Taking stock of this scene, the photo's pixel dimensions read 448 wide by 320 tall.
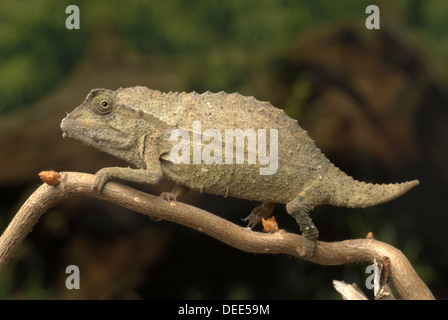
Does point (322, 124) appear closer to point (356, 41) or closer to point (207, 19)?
point (356, 41)

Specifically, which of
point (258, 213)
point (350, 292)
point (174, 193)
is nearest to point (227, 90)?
point (258, 213)

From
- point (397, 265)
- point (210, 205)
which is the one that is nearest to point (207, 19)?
point (210, 205)

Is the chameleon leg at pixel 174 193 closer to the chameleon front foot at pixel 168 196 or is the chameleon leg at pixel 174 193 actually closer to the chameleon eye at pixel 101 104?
the chameleon front foot at pixel 168 196

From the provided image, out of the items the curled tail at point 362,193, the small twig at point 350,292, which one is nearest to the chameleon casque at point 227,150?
the curled tail at point 362,193

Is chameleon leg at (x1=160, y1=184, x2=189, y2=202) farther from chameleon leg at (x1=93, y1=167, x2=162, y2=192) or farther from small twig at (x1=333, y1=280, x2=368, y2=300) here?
small twig at (x1=333, y1=280, x2=368, y2=300)

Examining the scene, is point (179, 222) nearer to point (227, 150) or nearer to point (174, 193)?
point (174, 193)

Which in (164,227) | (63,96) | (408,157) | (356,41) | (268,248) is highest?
(356,41)
